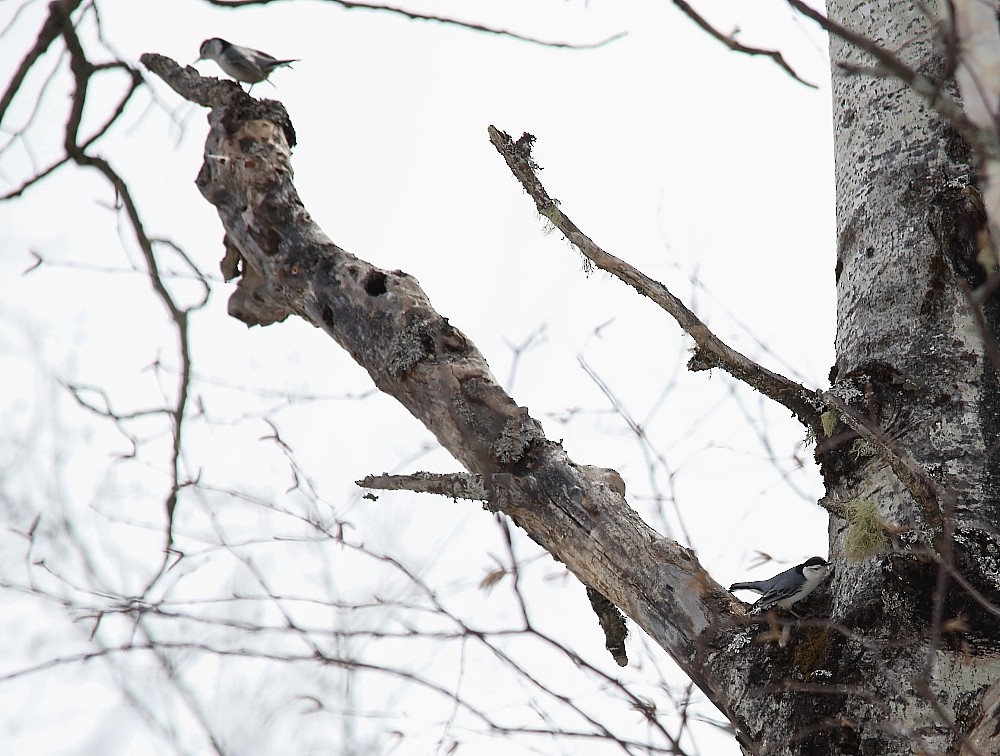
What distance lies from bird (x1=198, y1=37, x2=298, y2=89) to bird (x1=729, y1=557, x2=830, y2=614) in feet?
7.34

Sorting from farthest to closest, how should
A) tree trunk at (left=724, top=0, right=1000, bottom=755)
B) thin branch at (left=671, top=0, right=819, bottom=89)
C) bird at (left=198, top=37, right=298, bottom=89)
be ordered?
bird at (left=198, top=37, right=298, bottom=89)
tree trunk at (left=724, top=0, right=1000, bottom=755)
thin branch at (left=671, top=0, right=819, bottom=89)

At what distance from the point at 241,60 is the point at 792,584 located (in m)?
2.38

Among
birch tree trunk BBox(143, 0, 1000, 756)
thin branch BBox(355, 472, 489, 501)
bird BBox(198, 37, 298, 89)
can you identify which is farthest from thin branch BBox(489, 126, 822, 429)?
bird BBox(198, 37, 298, 89)

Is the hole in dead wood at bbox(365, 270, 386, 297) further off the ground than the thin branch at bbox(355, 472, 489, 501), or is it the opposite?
the hole in dead wood at bbox(365, 270, 386, 297)

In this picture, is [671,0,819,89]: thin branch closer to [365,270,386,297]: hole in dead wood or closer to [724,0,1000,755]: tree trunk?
[724,0,1000,755]: tree trunk

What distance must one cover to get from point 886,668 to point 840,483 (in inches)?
11.9

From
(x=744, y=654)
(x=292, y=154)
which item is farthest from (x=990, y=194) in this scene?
(x=292, y=154)

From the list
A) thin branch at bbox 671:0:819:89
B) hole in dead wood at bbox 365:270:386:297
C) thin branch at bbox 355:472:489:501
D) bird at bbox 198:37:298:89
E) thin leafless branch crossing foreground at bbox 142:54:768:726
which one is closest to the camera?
thin branch at bbox 671:0:819:89

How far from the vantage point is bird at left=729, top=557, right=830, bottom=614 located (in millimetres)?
1274

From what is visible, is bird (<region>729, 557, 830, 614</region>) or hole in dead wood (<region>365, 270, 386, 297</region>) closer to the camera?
bird (<region>729, 557, 830, 614</region>)

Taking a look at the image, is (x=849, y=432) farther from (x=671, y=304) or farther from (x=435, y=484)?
(x=435, y=484)

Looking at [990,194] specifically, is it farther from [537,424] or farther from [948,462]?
[537,424]

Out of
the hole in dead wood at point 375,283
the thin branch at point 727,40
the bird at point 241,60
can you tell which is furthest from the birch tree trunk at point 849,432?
the bird at point 241,60

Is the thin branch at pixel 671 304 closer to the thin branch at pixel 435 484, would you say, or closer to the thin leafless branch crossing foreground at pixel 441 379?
the thin leafless branch crossing foreground at pixel 441 379
